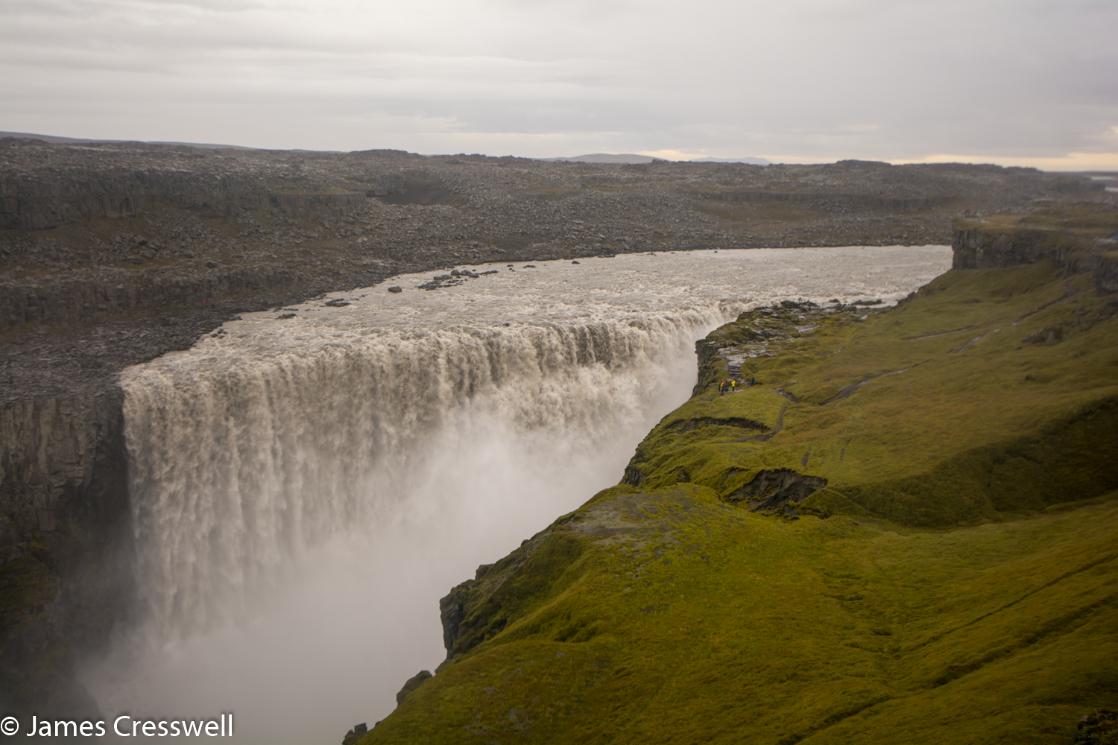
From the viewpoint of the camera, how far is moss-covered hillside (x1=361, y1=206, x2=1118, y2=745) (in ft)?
44.7

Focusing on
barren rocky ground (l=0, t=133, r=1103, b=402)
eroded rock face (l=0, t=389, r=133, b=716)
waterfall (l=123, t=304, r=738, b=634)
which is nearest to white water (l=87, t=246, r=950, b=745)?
waterfall (l=123, t=304, r=738, b=634)

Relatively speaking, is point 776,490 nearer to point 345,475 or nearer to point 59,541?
point 345,475

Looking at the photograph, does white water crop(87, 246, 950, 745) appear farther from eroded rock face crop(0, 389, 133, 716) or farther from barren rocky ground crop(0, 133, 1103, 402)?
barren rocky ground crop(0, 133, 1103, 402)

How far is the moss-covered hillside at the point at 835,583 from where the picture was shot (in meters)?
13.6

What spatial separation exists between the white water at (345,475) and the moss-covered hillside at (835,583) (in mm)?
11373

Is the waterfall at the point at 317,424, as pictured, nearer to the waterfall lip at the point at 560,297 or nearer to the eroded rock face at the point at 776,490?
the waterfall lip at the point at 560,297

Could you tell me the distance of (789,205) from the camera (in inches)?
4112

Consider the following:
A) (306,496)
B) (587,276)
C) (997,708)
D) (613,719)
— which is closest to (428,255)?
(587,276)

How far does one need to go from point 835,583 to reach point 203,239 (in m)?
59.8

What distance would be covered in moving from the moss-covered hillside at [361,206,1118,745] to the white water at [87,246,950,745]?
11373mm

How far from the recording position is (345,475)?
4216 cm

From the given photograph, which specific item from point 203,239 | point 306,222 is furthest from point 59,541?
point 306,222

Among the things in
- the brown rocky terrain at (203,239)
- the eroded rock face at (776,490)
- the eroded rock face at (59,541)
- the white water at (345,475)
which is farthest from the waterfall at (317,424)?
the eroded rock face at (776,490)

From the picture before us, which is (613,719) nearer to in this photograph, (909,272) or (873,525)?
(873,525)
